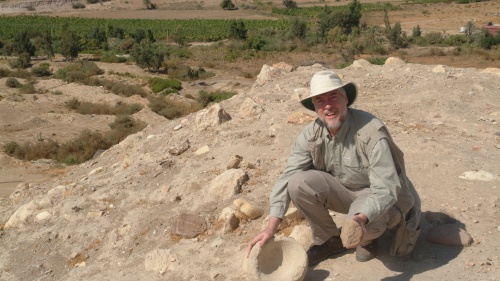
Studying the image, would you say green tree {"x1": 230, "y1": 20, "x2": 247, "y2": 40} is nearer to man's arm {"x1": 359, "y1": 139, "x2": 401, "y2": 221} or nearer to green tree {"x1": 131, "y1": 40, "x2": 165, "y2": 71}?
green tree {"x1": 131, "y1": 40, "x2": 165, "y2": 71}

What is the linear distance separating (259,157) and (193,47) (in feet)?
119

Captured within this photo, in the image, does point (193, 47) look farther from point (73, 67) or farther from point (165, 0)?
point (165, 0)

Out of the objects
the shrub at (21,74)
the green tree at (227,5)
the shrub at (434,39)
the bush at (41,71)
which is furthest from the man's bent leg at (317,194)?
the green tree at (227,5)

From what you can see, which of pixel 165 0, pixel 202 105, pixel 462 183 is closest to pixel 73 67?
pixel 202 105

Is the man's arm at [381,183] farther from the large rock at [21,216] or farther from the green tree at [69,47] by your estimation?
the green tree at [69,47]

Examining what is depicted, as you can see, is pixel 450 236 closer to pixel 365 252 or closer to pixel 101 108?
pixel 365 252

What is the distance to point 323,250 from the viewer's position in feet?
11.6

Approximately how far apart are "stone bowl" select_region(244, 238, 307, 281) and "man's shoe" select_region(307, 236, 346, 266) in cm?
22

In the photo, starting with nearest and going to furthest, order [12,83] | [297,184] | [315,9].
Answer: [297,184]
[12,83]
[315,9]

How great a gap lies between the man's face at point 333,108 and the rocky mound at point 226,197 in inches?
36.9

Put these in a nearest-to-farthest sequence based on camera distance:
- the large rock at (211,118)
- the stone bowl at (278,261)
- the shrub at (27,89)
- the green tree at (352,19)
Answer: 1. the stone bowl at (278,261)
2. the large rock at (211,118)
3. the shrub at (27,89)
4. the green tree at (352,19)

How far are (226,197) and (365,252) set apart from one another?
1611 millimetres

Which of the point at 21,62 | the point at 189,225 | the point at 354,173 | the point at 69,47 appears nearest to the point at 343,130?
the point at 354,173

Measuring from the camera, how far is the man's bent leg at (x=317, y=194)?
311cm
